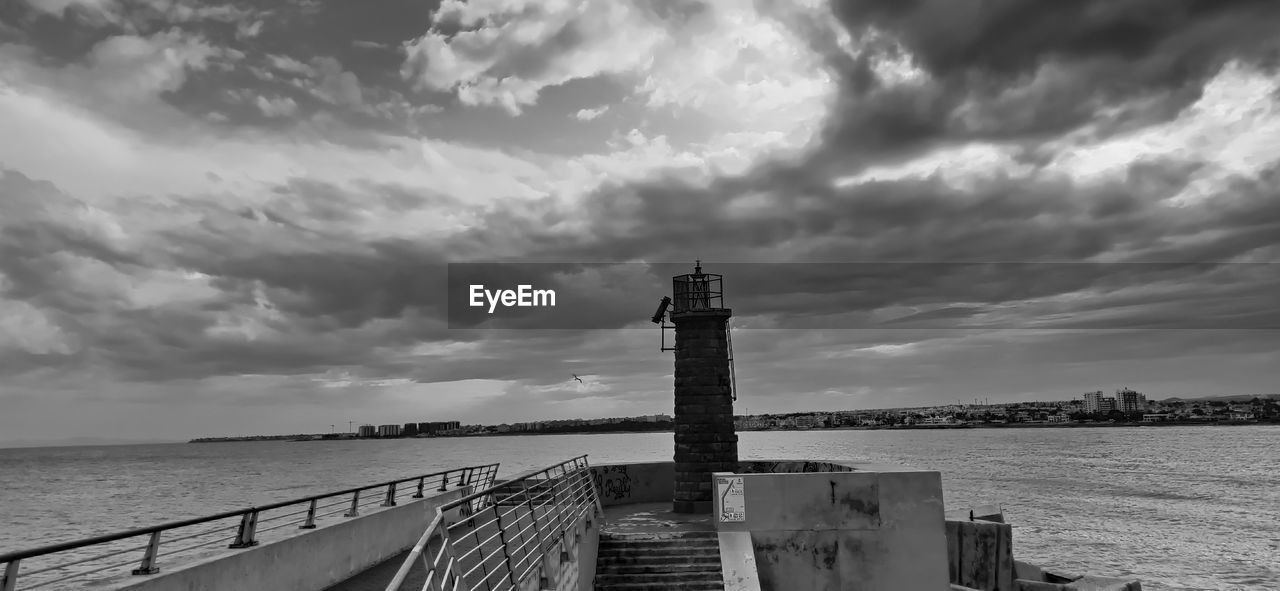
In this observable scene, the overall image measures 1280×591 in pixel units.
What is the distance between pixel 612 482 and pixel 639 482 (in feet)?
4.01

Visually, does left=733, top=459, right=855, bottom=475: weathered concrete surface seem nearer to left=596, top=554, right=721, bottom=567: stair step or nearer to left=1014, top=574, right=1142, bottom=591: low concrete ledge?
left=596, top=554, right=721, bottom=567: stair step

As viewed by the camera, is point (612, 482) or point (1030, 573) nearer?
point (1030, 573)

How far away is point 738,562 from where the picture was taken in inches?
650

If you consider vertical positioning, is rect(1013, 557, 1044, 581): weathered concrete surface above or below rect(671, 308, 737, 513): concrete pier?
below

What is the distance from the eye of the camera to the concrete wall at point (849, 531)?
1709 cm

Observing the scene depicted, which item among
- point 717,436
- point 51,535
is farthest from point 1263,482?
point 51,535

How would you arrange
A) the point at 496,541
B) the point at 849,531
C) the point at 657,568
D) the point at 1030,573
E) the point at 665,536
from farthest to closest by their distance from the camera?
1. the point at 1030,573
2. the point at 665,536
3. the point at 849,531
4. the point at 657,568
5. the point at 496,541

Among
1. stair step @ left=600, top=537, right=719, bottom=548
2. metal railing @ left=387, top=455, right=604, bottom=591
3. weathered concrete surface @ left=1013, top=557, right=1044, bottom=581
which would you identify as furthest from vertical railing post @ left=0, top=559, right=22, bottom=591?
weathered concrete surface @ left=1013, top=557, right=1044, bottom=581

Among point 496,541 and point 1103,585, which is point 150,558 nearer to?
point 496,541

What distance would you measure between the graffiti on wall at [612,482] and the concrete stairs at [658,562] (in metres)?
6.44

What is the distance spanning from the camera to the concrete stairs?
54.3 ft

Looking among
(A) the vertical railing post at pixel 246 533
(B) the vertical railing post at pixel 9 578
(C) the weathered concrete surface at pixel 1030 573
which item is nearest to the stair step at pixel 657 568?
(A) the vertical railing post at pixel 246 533

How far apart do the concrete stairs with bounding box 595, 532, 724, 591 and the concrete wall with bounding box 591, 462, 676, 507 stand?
7.28 meters

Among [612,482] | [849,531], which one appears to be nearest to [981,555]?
[849,531]
